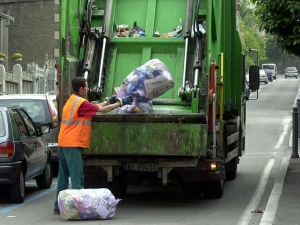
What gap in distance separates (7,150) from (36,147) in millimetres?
1495

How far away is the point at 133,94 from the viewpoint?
A: 37.9 ft

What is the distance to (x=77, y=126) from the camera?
448 inches

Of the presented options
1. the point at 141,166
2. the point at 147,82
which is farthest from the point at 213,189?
the point at 147,82

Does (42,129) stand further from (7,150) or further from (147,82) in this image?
(147,82)

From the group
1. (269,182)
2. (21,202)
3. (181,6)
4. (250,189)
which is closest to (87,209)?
(21,202)

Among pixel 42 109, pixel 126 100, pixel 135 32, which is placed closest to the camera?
pixel 126 100

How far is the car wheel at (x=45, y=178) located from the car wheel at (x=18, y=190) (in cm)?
197

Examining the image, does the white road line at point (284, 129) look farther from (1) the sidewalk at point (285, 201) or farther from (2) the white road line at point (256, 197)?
(1) the sidewalk at point (285, 201)

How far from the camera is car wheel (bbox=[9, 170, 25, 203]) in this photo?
13227 mm

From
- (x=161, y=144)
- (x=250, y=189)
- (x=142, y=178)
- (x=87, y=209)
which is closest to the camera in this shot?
(x=87, y=209)

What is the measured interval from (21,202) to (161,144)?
2.90 metres

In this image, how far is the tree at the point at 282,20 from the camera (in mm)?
13578

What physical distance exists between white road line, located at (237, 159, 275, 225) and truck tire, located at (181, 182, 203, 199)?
80 centimetres

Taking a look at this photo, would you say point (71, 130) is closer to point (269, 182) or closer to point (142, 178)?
point (142, 178)
